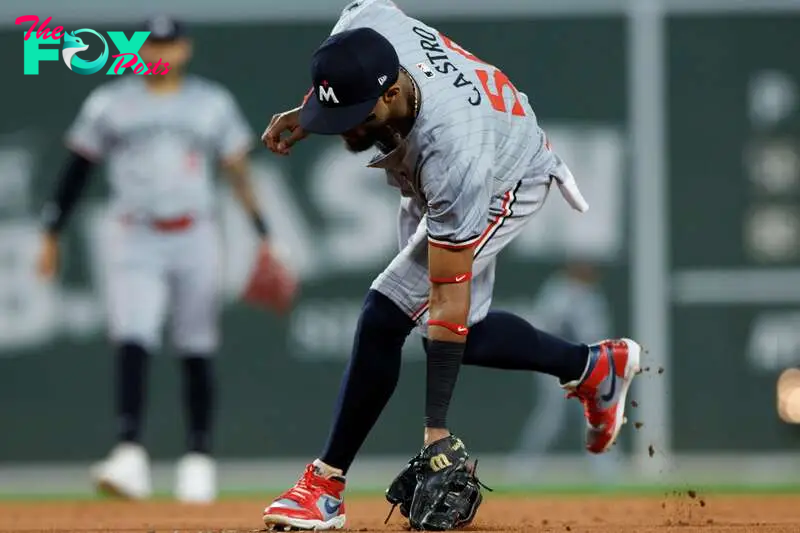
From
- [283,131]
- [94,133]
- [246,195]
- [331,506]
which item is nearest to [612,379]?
[331,506]

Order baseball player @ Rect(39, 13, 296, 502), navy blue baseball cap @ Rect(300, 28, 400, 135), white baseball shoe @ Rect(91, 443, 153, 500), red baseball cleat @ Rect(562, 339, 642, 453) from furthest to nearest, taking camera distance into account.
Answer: baseball player @ Rect(39, 13, 296, 502)
white baseball shoe @ Rect(91, 443, 153, 500)
red baseball cleat @ Rect(562, 339, 642, 453)
navy blue baseball cap @ Rect(300, 28, 400, 135)

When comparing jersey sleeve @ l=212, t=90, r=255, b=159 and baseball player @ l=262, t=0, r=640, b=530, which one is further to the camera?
jersey sleeve @ l=212, t=90, r=255, b=159

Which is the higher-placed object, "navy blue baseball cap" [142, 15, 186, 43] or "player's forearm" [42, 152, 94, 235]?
"navy blue baseball cap" [142, 15, 186, 43]

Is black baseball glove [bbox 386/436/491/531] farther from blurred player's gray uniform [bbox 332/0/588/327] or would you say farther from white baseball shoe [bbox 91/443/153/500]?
white baseball shoe [bbox 91/443/153/500]

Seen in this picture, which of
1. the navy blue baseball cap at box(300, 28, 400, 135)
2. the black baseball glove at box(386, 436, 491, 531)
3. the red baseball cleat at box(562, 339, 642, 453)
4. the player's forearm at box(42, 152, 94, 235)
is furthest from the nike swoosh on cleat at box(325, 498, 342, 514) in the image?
the player's forearm at box(42, 152, 94, 235)

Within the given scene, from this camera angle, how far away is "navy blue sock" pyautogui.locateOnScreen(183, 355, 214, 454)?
25.9 ft

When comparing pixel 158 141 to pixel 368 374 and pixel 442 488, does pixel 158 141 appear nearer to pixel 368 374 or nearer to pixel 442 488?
pixel 368 374

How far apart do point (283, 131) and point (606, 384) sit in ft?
4.67

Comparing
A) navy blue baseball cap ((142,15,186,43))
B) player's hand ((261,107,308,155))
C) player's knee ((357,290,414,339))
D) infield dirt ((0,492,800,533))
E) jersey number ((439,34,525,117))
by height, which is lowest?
infield dirt ((0,492,800,533))

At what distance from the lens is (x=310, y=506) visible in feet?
15.9

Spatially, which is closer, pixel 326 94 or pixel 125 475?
pixel 326 94

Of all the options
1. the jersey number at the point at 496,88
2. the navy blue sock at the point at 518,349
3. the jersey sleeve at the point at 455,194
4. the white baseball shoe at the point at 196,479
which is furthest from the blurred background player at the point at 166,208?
the jersey sleeve at the point at 455,194

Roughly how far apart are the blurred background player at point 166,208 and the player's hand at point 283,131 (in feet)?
10.00

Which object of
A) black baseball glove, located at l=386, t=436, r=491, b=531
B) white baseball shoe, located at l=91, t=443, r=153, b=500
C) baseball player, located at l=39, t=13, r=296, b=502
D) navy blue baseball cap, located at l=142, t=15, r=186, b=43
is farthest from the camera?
navy blue baseball cap, located at l=142, t=15, r=186, b=43
